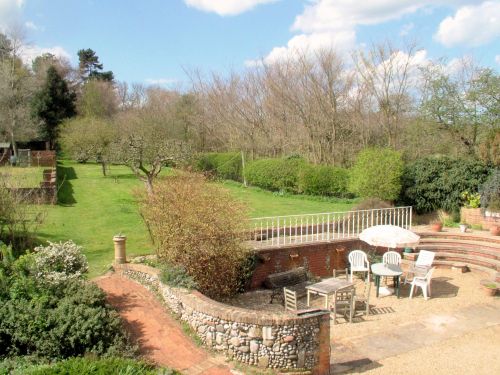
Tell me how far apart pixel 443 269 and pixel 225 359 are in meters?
9.02

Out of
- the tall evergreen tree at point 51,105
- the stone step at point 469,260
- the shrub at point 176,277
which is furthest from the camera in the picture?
the tall evergreen tree at point 51,105

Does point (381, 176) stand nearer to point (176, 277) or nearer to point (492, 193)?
point (492, 193)

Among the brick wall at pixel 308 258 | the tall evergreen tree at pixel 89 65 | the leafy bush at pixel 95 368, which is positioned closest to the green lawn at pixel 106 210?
the brick wall at pixel 308 258

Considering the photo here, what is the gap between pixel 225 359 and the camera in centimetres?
853

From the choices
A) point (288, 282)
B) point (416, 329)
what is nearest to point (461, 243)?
point (416, 329)

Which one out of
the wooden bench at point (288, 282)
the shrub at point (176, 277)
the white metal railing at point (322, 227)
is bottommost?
the wooden bench at point (288, 282)

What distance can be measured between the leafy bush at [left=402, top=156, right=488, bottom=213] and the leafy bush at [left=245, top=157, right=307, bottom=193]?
8.61m

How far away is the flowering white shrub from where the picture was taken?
32.5ft

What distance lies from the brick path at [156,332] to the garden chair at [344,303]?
343cm

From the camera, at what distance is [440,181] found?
1764cm

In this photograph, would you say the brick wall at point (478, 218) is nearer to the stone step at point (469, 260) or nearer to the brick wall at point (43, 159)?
the stone step at point (469, 260)

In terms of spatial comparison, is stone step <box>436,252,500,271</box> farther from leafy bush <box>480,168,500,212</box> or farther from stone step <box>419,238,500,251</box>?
leafy bush <box>480,168,500,212</box>

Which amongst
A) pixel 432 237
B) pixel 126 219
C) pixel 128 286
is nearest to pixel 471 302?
pixel 432 237

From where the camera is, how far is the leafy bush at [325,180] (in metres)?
24.0
